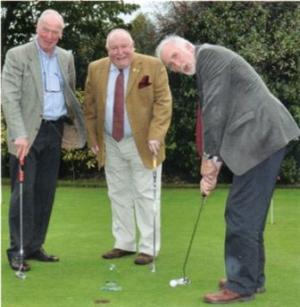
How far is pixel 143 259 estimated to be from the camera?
17.4 ft

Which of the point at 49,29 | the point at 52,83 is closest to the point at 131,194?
the point at 52,83

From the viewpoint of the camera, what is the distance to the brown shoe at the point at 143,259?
5266mm

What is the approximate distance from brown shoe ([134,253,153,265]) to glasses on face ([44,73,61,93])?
1276mm

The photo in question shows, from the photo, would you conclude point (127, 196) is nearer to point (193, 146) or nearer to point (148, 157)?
point (148, 157)

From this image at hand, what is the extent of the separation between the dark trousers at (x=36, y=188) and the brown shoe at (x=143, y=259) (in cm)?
68

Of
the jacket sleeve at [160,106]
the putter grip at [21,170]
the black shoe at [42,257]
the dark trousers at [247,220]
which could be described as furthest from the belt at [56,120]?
the dark trousers at [247,220]

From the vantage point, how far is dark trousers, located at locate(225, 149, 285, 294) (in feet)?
13.8

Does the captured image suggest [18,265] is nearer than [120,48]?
Yes

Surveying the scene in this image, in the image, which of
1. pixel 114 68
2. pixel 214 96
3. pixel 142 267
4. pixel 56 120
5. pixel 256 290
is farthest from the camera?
pixel 114 68

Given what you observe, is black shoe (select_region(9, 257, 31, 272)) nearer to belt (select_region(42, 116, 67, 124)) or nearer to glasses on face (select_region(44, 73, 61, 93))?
belt (select_region(42, 116, 67, 124))

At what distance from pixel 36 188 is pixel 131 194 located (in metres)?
0.70

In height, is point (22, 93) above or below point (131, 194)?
above

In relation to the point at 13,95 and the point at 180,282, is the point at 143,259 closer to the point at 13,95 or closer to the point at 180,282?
the point at 180,282

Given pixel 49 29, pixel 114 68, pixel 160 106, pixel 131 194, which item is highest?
pixel 49 29
